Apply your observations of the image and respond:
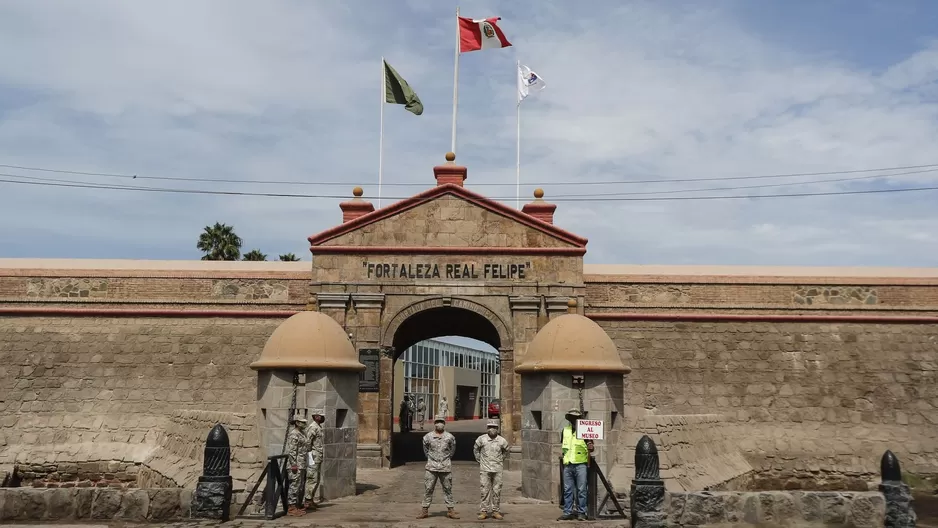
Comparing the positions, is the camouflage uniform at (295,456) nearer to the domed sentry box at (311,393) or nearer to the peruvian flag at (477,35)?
the domed sentry box at (311,393)

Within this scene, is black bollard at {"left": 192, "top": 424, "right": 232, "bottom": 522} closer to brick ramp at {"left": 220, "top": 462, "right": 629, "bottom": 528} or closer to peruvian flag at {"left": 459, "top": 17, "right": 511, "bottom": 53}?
brick ramp at {"left": 220, "top": 462, "right": 629, "bottom": 528}

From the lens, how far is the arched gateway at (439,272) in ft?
61.8

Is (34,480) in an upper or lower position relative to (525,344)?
lower

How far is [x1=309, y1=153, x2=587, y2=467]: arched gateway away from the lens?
18844 millimetres

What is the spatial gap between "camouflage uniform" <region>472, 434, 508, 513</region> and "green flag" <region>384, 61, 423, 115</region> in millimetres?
13397

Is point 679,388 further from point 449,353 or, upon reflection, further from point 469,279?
point 449,353

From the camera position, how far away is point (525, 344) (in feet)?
61.5

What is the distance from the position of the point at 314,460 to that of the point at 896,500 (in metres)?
7.91

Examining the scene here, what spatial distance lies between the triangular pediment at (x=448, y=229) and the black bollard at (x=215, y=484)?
9.43m

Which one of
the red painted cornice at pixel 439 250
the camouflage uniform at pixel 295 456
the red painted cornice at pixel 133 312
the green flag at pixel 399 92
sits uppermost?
the green flag at pixel 399 92

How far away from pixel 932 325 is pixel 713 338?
557 cm

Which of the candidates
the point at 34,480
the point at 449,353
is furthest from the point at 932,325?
the point at 449,353

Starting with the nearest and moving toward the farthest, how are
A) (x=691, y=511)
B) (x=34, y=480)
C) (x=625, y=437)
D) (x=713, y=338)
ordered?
(x=691, y=511), (x=625, y=437), (x=34, y=480), (x=713, y=338)

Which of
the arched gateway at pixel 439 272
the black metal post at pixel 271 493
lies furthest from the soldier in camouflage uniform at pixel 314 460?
the arched gateway at pixel 439 272
